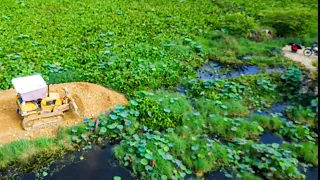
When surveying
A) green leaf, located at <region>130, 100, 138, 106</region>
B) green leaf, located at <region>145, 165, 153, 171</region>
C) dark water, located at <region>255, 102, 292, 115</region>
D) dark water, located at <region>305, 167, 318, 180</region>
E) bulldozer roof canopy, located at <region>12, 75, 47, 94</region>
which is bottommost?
dark water, located at <region>305, 167, 318, 180</region>

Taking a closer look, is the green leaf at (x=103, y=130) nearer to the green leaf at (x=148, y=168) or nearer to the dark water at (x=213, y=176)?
the green leaf at (x=148, y=168)

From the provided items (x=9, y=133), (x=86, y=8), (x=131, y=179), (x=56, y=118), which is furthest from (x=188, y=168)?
(x=86, y=8)

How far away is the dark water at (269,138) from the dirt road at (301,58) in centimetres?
325

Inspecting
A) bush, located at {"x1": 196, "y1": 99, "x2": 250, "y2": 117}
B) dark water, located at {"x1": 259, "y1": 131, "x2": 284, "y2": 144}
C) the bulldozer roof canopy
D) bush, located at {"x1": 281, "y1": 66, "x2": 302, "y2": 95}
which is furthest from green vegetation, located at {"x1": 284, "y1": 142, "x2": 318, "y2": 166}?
the bulldozer roof canopy

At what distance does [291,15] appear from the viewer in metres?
12.0

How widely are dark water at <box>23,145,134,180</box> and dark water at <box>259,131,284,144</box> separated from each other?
2.87m

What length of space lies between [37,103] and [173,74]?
357cm

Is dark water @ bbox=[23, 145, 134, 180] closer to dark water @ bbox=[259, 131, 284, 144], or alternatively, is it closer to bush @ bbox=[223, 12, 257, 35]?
dark water @ bbox=[259, 131, 284, 144]

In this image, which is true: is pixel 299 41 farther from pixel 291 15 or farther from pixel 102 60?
pixel 102 60

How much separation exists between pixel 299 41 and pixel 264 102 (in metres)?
3.87

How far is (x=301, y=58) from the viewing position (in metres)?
10.9

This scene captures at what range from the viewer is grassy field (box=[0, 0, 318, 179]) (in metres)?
7.08

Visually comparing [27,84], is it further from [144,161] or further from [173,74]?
[173,74]

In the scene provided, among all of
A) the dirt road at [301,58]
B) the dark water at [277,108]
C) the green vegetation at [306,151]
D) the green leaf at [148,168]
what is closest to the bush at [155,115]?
the green leaf at [148,168]
